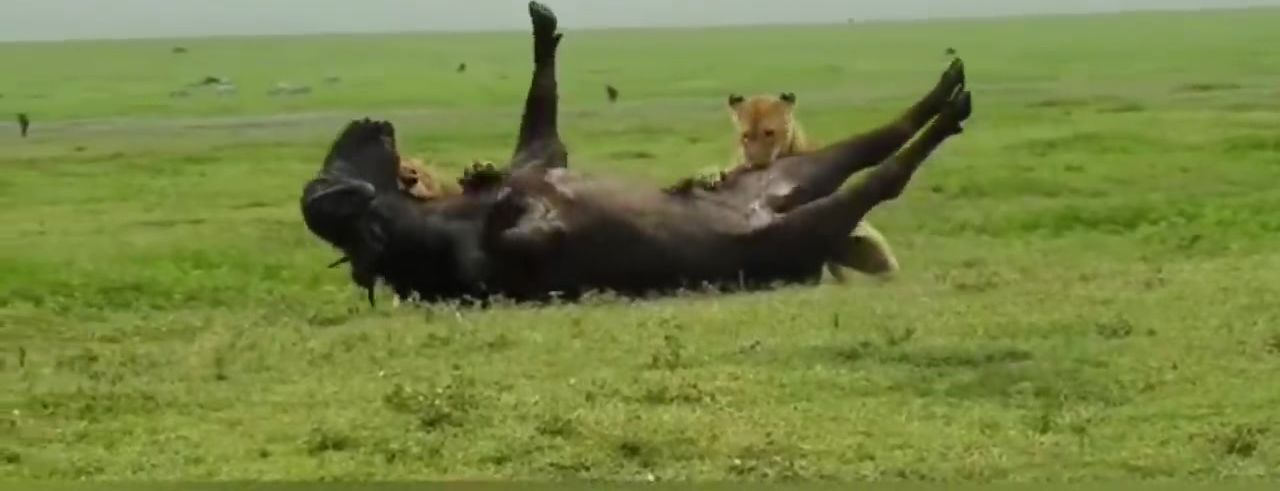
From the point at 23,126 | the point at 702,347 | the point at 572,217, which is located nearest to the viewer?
the point at 702,347

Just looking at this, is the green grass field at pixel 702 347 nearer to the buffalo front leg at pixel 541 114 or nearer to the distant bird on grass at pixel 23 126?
the buffalo front leg at pixel 541 114

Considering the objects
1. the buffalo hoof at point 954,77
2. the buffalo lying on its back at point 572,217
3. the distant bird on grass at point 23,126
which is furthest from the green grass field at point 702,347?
the distant bird on grass at point 23,126

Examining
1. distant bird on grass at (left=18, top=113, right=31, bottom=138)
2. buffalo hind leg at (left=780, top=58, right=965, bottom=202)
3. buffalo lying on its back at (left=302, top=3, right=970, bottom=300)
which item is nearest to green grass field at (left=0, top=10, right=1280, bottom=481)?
buffalo lying on its back at (left=302, top=3, right=970, bottom=300)

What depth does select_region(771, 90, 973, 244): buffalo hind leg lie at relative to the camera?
7.40 meters

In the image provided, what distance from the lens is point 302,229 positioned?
8688 millimetres

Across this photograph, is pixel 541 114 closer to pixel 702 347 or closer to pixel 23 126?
pixel 702 347

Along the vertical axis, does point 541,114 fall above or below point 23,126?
above

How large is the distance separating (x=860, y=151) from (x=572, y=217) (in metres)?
1.11

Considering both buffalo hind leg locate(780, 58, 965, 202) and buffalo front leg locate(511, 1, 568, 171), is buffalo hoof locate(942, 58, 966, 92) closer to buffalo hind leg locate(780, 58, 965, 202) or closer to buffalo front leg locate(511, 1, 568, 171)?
buffalo hind leg locate(780, 58, 965, 202)

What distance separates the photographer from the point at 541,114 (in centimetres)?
748

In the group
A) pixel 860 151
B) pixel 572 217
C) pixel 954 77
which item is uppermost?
pixel 954 77

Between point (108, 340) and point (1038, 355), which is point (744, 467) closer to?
point (1038, 355)

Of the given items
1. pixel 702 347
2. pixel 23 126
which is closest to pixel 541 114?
pixel 702 347

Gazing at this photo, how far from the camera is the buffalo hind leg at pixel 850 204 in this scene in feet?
24.3
